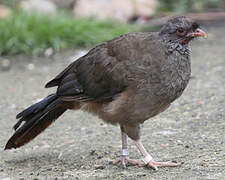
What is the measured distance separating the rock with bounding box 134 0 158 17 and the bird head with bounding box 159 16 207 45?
708 cm

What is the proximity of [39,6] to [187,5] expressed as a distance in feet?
11.1

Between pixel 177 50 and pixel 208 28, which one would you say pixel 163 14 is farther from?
pixel 177 50

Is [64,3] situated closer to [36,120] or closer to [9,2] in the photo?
[9,2]

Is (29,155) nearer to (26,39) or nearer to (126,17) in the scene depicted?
(26,39)

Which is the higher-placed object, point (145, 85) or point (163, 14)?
point (163, 14)

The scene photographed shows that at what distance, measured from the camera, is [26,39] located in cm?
1052

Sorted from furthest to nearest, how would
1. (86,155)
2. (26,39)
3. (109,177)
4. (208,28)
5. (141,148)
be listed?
(208,28), (26,39), (86,155), (141,148), (109,177)

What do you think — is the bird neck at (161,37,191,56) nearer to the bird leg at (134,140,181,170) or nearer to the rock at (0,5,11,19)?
the bird leg at (134,140,181,170)

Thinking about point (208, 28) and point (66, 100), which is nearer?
point (66, 100)

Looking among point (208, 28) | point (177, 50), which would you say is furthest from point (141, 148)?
point (208, 28)

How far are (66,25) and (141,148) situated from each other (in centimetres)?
595

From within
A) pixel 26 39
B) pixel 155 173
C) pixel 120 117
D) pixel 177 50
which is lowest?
pixel 155 173

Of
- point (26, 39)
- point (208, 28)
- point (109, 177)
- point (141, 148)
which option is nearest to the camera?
point (109, 177)

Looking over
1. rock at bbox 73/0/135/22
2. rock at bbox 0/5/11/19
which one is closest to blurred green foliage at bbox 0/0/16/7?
rock at bbox 0/5/11/19
